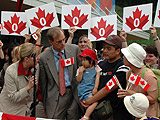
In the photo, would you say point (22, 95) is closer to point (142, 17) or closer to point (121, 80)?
point (121, 80)

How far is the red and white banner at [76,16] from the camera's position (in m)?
5.29

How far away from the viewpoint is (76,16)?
536 cm

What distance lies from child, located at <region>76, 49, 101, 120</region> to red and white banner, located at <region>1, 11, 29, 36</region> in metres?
1.96

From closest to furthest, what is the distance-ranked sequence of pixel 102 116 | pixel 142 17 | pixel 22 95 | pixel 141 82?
1. pixel 141 82
2. pixel 102 116
3. pixel 22 95
4. pixel 142 17

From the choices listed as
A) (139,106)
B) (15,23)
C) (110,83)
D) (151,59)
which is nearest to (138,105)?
(139,106)

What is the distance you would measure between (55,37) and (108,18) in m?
1.48

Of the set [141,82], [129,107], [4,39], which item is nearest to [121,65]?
[141,82]

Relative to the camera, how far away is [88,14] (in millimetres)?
5309

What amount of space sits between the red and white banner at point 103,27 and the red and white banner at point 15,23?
4.70 feet

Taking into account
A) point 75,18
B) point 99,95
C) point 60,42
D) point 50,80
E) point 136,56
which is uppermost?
point 75,18

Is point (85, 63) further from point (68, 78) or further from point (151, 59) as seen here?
point (151, 59)

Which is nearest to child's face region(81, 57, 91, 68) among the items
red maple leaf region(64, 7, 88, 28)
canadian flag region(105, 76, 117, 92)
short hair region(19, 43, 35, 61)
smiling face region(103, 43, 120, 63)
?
smiling face region(103, 43, 120, 63)

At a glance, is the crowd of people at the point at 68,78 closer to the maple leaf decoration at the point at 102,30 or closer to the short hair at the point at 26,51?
the short hair at the point at 26,51

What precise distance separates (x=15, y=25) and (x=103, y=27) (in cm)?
185
